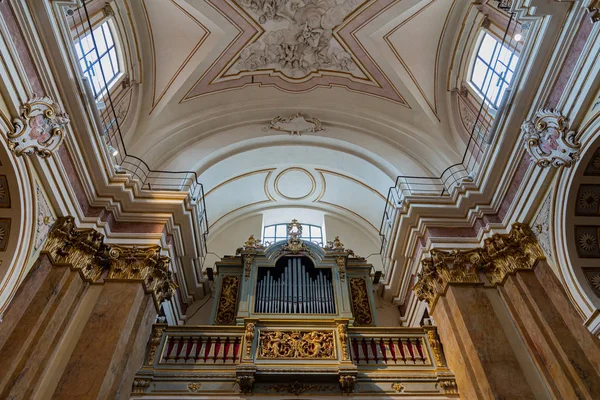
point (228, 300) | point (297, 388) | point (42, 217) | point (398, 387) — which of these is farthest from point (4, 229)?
point (398, 387)

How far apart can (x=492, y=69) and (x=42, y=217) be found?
9.19 m

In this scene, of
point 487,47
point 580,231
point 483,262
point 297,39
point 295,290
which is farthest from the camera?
point 297,39

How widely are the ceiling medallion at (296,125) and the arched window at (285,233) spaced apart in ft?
11.5

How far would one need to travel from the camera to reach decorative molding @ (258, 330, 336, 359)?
6852mm

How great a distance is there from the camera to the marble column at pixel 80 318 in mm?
5445

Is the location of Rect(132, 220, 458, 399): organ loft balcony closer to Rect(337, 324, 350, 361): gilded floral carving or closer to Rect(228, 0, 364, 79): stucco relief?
Rect(337, 324, 350, 361): gilded floral carving

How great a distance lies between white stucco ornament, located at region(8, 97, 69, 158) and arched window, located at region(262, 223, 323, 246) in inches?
306

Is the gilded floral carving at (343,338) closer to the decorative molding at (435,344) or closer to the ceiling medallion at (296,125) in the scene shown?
the decorative molding at (435,344)

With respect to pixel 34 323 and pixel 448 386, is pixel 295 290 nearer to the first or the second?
pixel 448 386

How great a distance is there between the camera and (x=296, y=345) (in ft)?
23.0

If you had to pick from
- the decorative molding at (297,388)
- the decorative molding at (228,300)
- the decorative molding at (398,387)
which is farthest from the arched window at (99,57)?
the decorative molding at (398,387)

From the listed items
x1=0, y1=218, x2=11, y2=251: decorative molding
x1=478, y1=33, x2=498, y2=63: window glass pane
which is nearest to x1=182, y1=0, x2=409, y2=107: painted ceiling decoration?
x1=478, y1=33, x2=498, y2=63: window glass pane

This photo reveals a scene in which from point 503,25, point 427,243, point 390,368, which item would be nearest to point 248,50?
point 503,25

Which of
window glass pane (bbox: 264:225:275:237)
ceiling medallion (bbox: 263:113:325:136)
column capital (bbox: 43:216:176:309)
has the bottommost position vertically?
column capital (bbox: 43:216:176:309)
